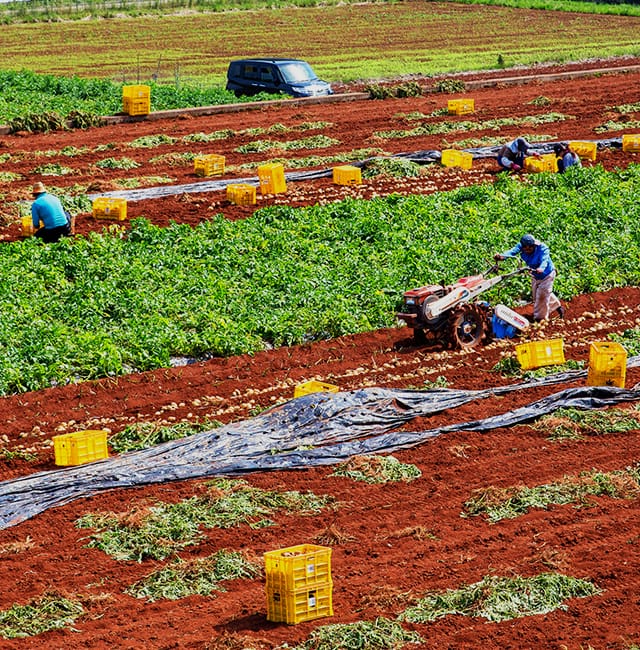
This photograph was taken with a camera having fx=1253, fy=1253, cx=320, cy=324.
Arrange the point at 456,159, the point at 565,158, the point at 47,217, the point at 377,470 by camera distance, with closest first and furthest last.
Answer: the point at 377,470 → the point at 47,217 → the point at 565,158 → the point at 456,159

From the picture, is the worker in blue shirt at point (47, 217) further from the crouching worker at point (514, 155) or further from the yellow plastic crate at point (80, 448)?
the crouching worker at point (514, 155)

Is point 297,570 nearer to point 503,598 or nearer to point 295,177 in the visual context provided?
point 503,598

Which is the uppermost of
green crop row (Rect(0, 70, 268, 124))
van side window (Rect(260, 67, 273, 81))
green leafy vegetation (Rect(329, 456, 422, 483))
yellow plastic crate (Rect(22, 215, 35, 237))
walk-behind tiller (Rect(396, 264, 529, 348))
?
van side window (Rect(260, 67, 273, 81))

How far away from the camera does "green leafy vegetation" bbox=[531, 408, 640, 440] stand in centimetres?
1584

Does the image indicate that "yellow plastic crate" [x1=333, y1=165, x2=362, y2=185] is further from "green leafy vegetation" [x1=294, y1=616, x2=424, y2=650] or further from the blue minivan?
"green leafy vegetation" [x1=294, y1=616, x2=424, y2=650]

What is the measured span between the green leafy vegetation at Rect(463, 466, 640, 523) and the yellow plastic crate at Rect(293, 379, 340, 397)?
3410 mm

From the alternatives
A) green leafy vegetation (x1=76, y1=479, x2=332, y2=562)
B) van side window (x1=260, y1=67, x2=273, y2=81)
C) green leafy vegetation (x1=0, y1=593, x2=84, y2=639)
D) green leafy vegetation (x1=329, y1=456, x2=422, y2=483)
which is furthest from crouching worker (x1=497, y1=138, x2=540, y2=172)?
green leafy vegetation (x1=0, y1=593, x2=84, y2=639)

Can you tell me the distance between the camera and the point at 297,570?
11234 mm

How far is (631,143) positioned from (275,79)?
11.6 m

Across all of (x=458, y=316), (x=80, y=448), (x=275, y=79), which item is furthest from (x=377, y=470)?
(x=275, y=79)

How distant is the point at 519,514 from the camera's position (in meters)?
13.6

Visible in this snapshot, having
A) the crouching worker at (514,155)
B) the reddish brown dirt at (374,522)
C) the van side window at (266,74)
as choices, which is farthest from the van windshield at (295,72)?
the reddish brown dirt at (374,522)

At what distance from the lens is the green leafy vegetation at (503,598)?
11.5 m

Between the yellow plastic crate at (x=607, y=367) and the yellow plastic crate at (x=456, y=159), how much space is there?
12346 mm
